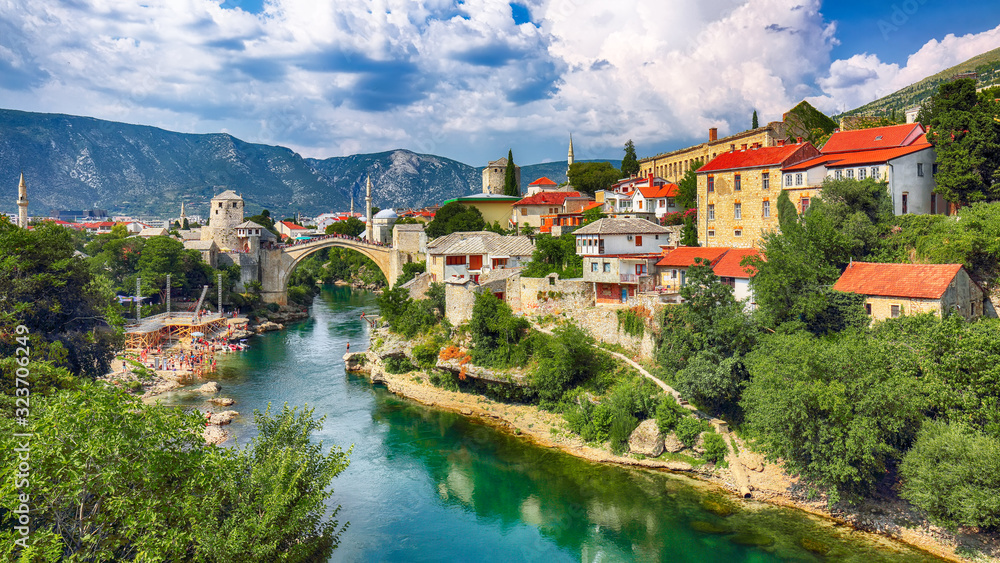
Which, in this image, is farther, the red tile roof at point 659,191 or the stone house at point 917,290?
the red tile roof at point 659,191

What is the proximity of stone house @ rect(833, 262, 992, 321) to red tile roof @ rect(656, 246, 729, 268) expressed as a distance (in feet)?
19.2

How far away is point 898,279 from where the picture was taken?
1869 cm

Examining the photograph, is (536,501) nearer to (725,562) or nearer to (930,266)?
(725,562)

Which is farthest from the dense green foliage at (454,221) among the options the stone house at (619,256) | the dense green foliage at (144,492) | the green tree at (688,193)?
the dense green foliage at (144,492)

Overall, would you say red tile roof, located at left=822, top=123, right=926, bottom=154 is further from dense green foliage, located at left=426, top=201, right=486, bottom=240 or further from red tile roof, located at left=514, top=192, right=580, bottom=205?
dense green foliage, located at left=426, top=201, right=486, bottom=240

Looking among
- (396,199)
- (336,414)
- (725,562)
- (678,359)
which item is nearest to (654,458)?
(678,359)

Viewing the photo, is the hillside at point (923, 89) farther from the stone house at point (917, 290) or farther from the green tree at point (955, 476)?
the green tree at point (955, 476)

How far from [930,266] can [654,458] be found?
1030cm

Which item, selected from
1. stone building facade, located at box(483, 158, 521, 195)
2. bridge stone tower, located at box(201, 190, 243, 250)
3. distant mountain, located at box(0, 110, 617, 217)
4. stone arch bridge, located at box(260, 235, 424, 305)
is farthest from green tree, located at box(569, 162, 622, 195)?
distant mountain, located at box(0, 110, 617, 217)

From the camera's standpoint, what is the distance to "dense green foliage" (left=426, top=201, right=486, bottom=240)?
43531 mm

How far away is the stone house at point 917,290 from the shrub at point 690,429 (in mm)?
6201

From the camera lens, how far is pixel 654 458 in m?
19.4

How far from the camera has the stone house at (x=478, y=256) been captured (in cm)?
3269

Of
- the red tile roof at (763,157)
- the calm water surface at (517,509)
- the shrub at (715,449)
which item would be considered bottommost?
the calm water surface at (517,509)
